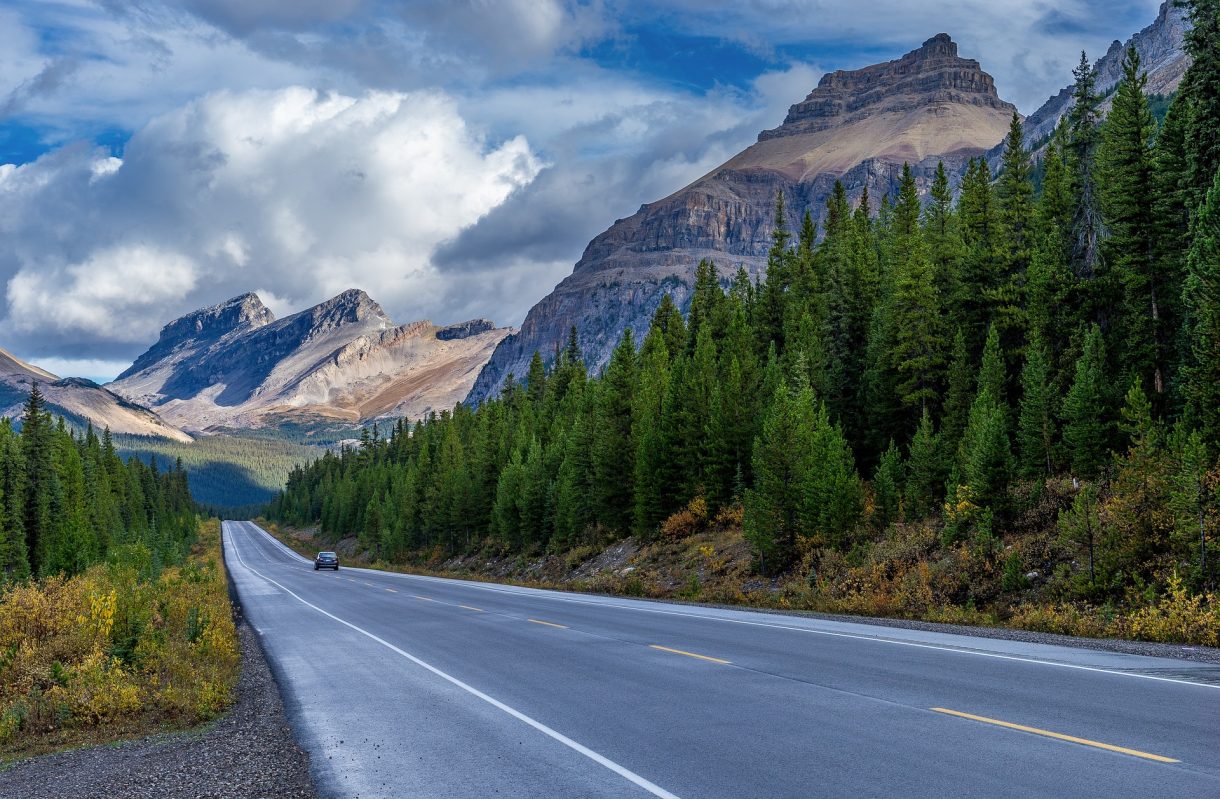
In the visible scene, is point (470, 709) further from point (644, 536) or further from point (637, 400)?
point (637, 400)

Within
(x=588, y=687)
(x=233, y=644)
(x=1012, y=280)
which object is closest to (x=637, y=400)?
(x=1012, y=280)

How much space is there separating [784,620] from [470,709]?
11.7 metres

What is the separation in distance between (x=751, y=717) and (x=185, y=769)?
6142 millimetres

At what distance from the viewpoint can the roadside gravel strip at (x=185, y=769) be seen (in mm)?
7949

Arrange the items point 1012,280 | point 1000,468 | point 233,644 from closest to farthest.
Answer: point 233,644, point 1000,468, point 1012,280

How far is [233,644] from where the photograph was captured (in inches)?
733

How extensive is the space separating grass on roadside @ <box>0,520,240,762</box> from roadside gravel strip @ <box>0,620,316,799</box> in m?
0.87

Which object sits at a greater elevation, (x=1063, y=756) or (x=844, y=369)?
(x=844, y=369)

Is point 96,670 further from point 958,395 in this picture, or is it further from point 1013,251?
point 1013,251

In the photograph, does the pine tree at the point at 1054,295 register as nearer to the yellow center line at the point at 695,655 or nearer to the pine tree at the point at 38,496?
the yellow center line at the point at 695,655

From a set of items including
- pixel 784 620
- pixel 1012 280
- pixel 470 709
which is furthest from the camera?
pixel 1012 280

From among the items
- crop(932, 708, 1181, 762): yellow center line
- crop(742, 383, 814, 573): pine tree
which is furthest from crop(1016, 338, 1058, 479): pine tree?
crop(932, 708, 1181, 762): yellow center line

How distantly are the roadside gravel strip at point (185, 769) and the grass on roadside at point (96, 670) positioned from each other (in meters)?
0.87

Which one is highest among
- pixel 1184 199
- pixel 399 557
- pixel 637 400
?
pixel 1184 199
